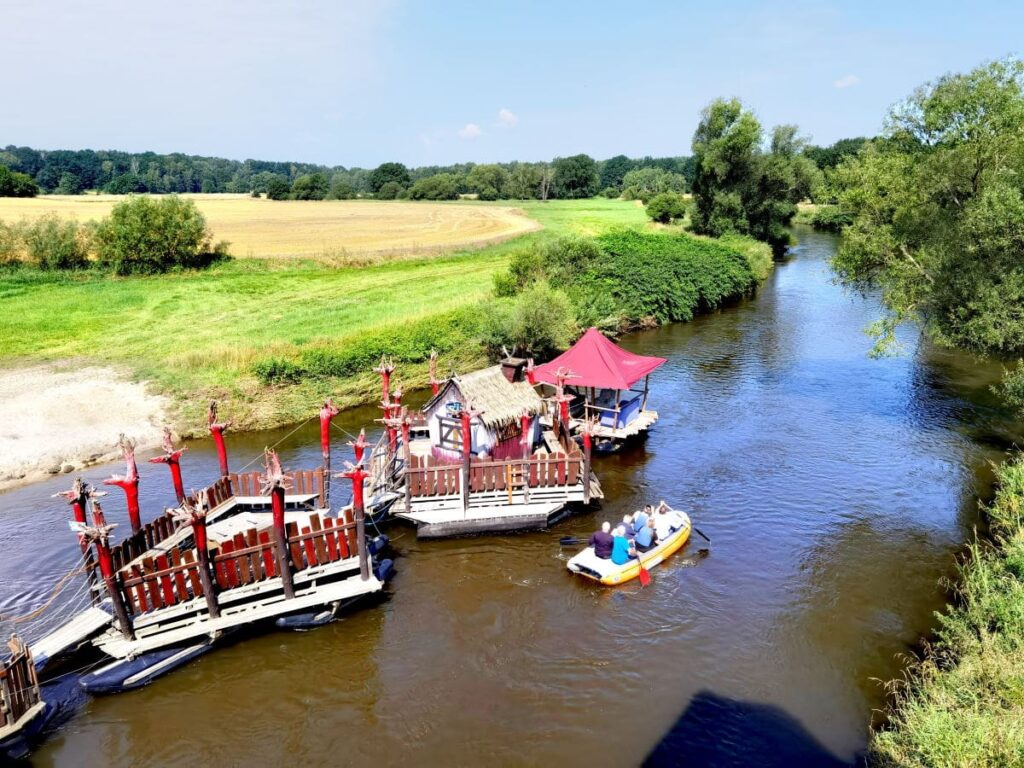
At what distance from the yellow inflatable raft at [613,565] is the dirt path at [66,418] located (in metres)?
18.6

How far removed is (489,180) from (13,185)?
3717 inches

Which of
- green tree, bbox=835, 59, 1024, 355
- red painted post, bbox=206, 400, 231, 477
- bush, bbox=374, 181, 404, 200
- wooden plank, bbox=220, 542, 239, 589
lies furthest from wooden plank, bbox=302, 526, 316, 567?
bush, bbox=374, 181, 404, 200

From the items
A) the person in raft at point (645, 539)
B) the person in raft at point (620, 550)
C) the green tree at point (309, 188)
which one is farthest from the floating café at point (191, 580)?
the green tree at point (309, 188)

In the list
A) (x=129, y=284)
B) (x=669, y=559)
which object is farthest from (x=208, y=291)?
(x=669, y=559)

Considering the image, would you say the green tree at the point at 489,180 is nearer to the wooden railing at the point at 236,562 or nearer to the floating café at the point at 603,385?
the floating café at the point at 603,385

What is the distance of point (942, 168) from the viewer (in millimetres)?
24844

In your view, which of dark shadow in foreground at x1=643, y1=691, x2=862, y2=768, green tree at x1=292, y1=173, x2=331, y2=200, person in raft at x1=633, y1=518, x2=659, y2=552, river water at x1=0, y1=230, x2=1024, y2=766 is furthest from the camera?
green tree at x1=292, y1=173, x2=331, y2=200

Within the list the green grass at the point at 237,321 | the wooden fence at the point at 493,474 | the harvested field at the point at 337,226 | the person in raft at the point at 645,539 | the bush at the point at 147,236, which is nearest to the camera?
the person in raft at the point at 645,539

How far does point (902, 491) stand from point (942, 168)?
1241 cm

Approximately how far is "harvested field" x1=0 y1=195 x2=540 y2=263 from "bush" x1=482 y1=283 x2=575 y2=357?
27.1m

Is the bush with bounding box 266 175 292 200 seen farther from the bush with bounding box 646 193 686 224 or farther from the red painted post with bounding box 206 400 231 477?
the red painted post with bounding box 206 400 231 477

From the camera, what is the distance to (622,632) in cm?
1587

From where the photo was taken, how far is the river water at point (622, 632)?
42.0ft

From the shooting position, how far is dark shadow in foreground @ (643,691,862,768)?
12.3m
